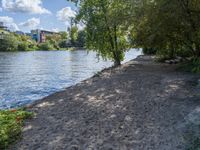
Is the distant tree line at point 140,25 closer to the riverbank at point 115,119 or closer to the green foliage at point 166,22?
the green foliage at point 166,22

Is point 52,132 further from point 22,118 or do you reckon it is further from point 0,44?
point 0,44

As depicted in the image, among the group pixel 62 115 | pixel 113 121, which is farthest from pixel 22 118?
pixel 113 121

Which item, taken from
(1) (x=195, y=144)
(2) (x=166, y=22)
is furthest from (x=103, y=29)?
(1) (x=195, y=144)

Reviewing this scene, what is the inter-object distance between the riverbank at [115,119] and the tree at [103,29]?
8799 mm

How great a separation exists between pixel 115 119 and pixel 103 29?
14.3 meters

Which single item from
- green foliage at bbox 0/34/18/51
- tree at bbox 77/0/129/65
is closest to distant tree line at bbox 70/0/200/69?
tree at bbox 77/0/129/65

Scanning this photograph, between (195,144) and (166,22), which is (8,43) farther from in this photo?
(195,144)

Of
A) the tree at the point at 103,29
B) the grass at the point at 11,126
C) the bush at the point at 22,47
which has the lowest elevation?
the bush at the point at 22,47

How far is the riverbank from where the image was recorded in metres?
6.33

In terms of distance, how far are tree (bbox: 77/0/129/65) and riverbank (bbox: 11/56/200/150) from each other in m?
8.80

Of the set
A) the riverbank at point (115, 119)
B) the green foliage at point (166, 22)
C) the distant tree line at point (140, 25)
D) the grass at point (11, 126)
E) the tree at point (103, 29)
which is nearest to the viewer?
the riverbank at point (115, 119)

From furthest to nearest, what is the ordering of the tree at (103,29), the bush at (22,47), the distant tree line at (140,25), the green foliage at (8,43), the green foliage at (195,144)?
the bush at (22,47), the green foliage at (8,43), the tree at (103,29), the distant tree line at (140,25), the green foliage at (195,144)

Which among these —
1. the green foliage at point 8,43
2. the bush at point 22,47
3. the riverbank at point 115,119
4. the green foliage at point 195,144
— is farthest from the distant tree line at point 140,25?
the bush at point 22,47

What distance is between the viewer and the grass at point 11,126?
6605mm
